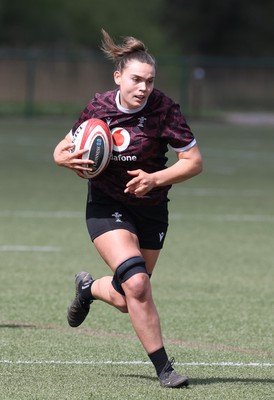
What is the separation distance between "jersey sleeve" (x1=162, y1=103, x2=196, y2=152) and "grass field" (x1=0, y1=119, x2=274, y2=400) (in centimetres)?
138

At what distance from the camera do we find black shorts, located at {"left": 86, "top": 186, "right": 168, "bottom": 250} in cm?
690

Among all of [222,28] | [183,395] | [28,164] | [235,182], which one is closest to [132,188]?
[183,395]

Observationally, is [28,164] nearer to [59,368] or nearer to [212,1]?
[59,368]

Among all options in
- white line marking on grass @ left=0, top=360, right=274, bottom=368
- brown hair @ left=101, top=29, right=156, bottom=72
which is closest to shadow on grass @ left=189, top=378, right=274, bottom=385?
white line marking on grass @ left=0, top=360, right=274, bottom=368

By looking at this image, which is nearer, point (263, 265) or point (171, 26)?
point (263, 265)

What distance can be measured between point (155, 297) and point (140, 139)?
329 cm

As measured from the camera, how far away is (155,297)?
32.5 feet

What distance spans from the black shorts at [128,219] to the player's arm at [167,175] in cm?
24

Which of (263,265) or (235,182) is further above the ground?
(263,265)

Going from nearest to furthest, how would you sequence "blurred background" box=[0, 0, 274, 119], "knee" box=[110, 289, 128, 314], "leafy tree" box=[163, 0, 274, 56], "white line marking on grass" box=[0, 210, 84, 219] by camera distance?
1. "knee" box=[110, 289, 128, 314]
2. "white line marking on grass" box=[0, 210, 84, 219]
3. "blurred background" box=[0, 0, 274, 119]
4. "leafy tree" box=[163, 0, 274, 56]

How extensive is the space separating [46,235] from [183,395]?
7311 mm

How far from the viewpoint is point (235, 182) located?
814 inches

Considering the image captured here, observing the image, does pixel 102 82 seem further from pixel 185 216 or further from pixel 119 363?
pixel 119 363

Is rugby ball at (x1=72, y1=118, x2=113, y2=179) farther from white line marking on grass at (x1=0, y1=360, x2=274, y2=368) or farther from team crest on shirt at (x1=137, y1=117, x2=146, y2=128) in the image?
white line marking on grass at (x1=0, y1=360, x2=274, y2=368)
